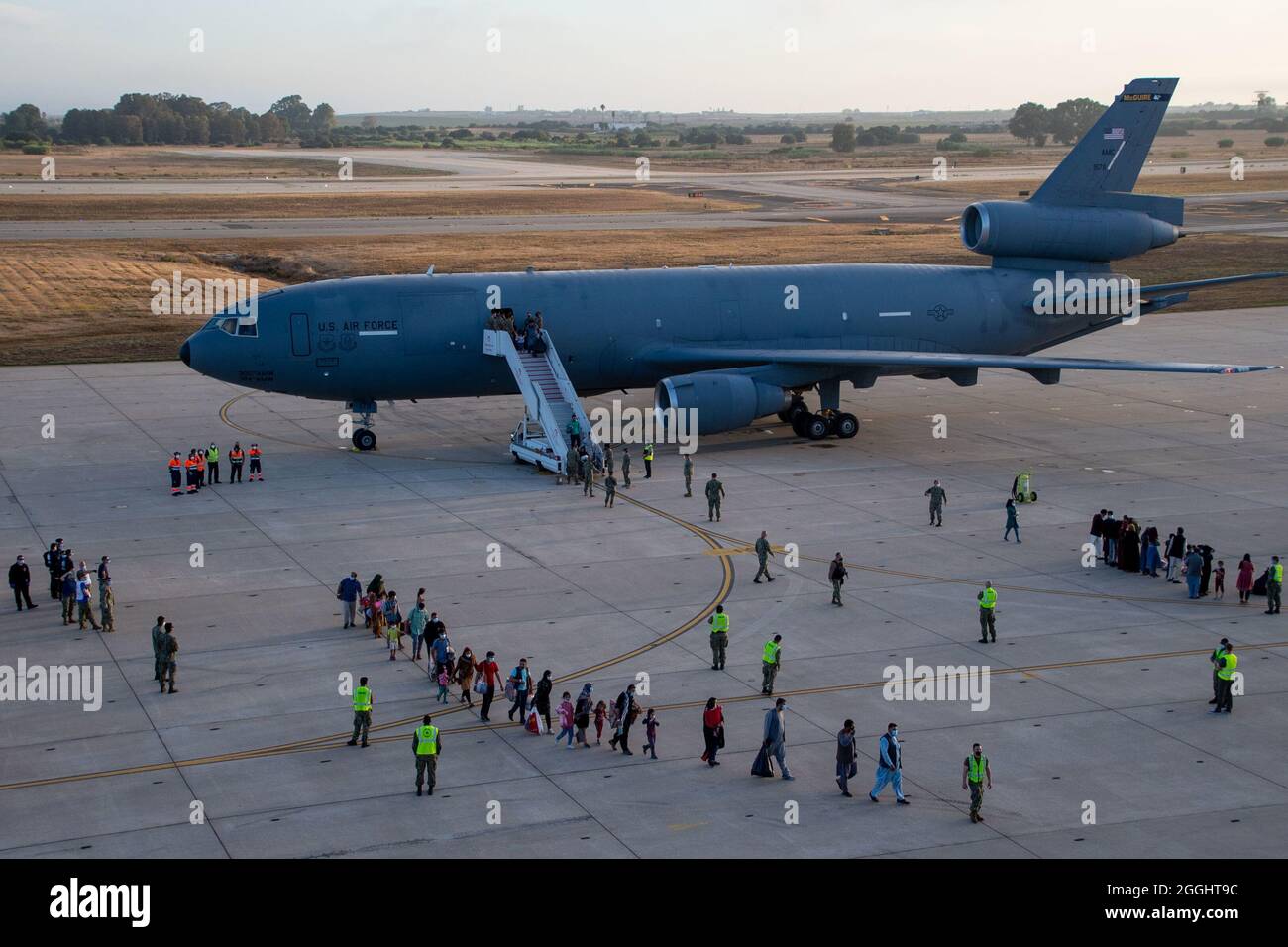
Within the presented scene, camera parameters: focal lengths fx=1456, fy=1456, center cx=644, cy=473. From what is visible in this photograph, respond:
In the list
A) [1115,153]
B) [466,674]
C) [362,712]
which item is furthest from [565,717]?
[1115,153]

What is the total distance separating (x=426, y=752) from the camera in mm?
21234

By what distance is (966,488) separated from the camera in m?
39.6

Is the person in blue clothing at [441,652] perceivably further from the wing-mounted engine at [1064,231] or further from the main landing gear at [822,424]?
the wing-mounted engine at [1064,231]

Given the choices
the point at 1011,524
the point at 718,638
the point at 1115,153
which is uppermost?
the point at 1115,153

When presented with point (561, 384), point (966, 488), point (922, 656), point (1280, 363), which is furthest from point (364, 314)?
point (1280, 363)

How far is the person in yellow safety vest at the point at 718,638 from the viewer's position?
26.3 m

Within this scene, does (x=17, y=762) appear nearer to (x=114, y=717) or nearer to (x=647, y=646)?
(x=114, y=717)

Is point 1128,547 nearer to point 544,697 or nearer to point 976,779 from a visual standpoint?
point 976,779

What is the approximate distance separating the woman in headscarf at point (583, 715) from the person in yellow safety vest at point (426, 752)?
2.65 metres

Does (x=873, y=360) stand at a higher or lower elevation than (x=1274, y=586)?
higher

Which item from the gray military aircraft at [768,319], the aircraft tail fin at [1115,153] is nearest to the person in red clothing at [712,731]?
the gray military aircraft at [768,319]

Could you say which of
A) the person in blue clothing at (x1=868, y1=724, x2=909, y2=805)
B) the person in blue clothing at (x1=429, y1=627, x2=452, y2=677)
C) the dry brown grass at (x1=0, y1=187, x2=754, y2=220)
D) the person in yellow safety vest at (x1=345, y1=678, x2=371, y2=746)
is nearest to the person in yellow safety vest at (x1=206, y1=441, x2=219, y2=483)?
the person in blue clothing at (x1=429, y1=627, x2=452, y2=677)

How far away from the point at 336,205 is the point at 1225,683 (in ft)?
353

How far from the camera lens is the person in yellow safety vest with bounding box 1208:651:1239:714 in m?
24.1
